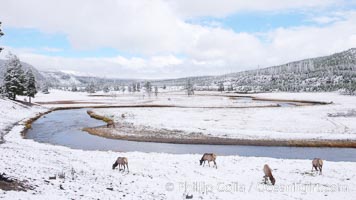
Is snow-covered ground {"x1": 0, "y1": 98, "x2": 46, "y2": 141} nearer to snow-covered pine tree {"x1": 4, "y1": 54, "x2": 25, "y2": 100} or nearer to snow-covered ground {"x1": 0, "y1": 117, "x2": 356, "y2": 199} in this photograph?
snow-covered pine tree {"x1": 4, "y1": 54, "x2": 25, "y2": 100}

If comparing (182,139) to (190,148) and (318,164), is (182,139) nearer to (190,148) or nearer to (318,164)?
(190,148)

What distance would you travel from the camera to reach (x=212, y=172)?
70.1 feet

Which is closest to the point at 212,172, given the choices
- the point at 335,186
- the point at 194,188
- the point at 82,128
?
the point at 194,188

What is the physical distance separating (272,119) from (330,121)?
364 inches

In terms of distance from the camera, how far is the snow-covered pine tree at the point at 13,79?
7588 centimetres

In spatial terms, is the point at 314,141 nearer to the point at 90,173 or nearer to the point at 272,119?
the point at 272,119

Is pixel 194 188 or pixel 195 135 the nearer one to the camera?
pixel 194 188

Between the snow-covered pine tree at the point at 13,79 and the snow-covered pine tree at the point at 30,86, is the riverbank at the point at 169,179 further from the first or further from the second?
the snow-covered pine tree at the point at 30,86

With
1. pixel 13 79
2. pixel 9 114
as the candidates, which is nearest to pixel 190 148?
pixel 9 114

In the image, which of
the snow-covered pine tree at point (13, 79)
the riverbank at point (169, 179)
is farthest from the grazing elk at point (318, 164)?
the snow-covered pine tree at point (13, 79)

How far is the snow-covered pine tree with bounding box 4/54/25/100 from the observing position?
75875 mm

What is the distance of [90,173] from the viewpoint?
62.5ft

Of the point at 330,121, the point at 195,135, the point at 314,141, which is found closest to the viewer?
the point at 314,141

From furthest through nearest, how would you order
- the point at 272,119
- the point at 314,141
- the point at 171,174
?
1. the point at 272,119
2. the point at 314,141
3. the point at 171,174
